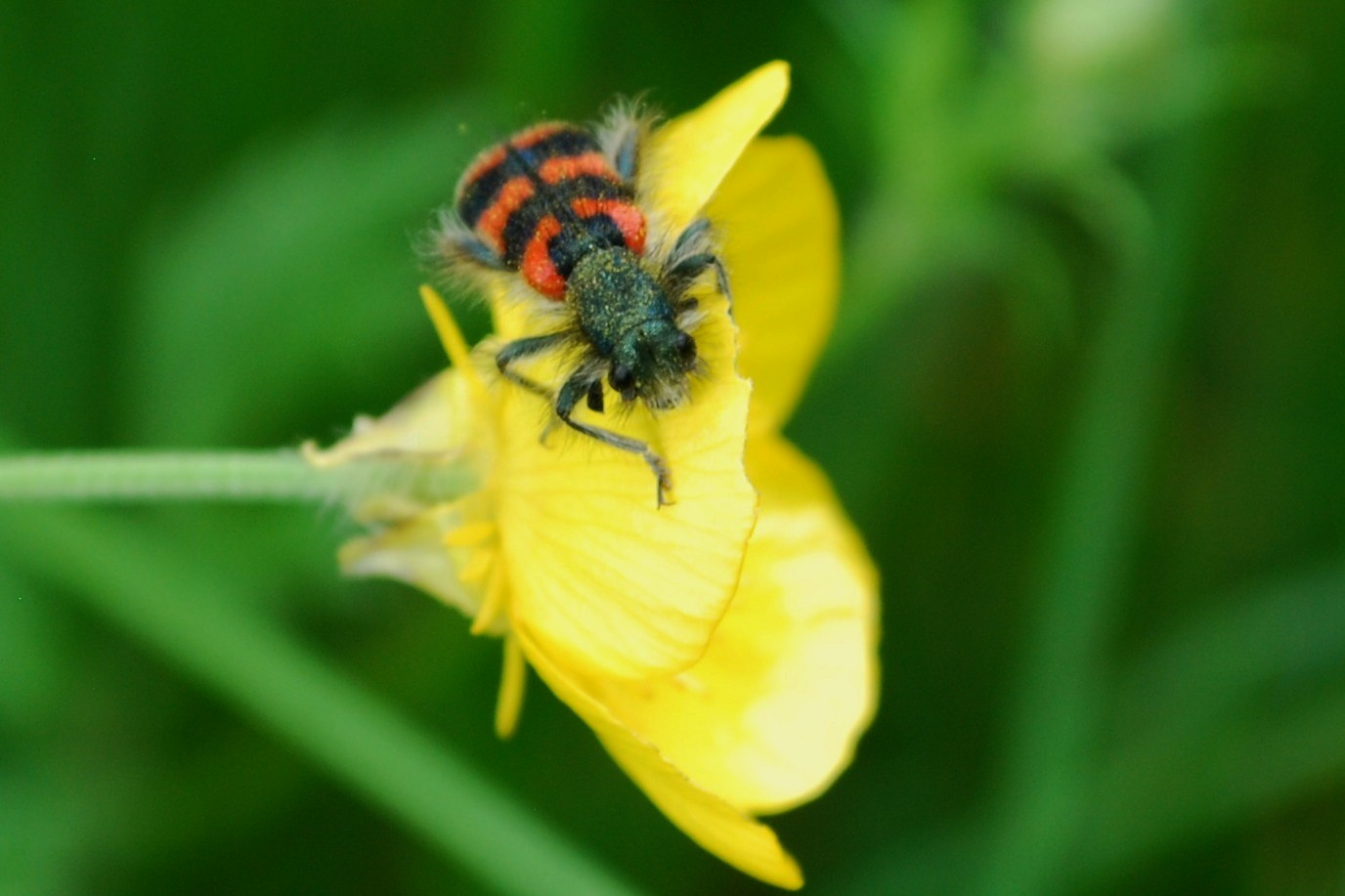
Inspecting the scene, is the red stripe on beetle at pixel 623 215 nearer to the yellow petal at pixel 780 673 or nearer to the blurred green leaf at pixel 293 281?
the yellow petal at pixel 780 673

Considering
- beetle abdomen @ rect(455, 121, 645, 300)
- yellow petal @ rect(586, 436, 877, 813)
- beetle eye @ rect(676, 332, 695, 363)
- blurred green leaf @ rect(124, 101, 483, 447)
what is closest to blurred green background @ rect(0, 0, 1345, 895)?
blurred green leaf @ rect(124, 101, 483, 447)

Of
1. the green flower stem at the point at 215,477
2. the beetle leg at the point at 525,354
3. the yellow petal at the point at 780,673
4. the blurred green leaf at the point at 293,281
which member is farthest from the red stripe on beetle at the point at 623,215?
the blurred green leaf at the point at 293,281

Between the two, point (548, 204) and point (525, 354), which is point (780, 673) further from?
point (548, 204)

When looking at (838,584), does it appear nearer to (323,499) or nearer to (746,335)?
(746,335)

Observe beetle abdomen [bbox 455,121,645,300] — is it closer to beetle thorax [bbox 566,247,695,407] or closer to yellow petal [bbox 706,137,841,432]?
beetle thorax [bbox 566,247,695,407]

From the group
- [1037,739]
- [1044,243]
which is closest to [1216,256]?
[1044,243]
